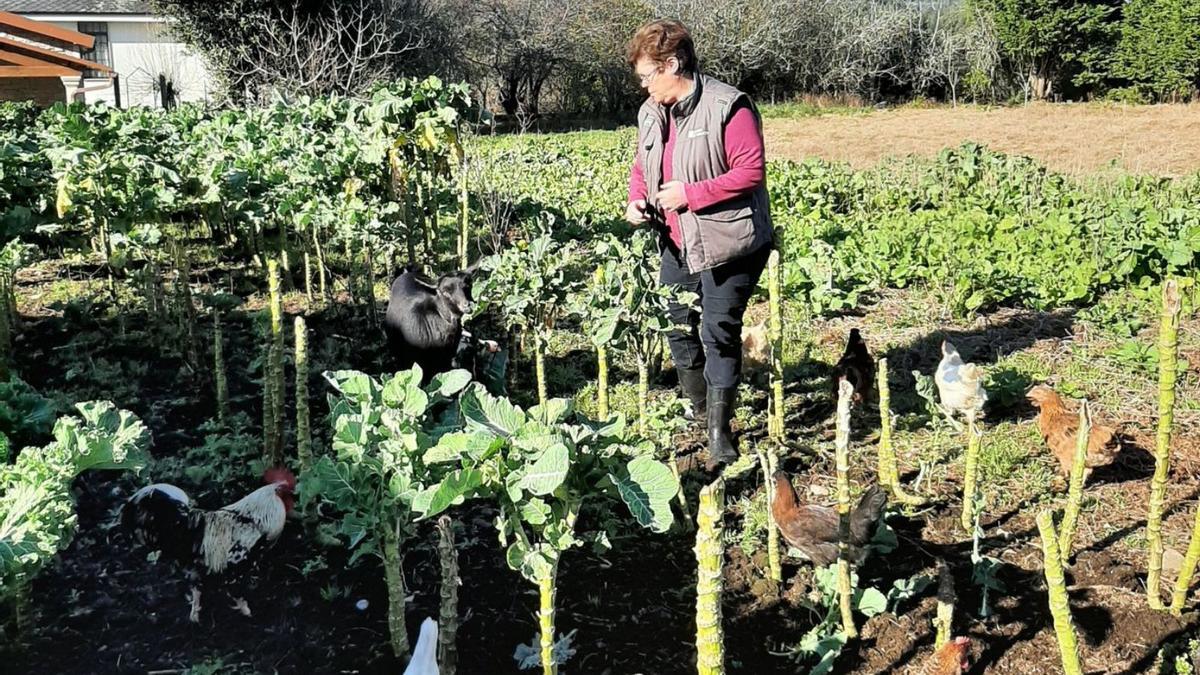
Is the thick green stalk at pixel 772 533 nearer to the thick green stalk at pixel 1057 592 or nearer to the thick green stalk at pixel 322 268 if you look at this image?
the thick green stalk at pixel 1057 592

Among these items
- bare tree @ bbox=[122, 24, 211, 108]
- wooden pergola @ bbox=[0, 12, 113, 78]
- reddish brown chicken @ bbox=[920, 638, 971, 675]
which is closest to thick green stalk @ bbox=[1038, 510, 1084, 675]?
reddish brown chicken @ bbox=[920, 638, 971, 675]

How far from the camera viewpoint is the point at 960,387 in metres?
3.64

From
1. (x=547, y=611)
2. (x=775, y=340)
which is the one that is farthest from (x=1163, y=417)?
(x=547, y=611)

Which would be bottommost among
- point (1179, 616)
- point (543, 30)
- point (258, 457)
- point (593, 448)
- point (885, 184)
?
point (1179, 616)

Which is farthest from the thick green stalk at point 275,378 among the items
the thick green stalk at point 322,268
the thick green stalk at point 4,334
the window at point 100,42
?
the window at point 100,42

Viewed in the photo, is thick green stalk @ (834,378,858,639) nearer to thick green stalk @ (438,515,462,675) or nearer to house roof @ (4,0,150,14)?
thick green stalk @ (438,515,462,675)

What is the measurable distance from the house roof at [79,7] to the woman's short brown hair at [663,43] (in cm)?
3316

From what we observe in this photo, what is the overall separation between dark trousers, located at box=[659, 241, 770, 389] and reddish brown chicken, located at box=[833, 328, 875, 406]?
2.60 ft

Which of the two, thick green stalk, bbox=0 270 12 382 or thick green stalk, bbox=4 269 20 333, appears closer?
thick green stalk, bbox=0 270 12 382

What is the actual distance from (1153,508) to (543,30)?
84.9ft

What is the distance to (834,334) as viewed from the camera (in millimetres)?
5707

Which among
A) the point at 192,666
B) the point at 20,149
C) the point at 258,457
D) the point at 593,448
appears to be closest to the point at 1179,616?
the point at 593,448

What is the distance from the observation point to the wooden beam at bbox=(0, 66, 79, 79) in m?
12.4

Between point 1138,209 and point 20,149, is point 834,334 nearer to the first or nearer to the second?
point 1138,209
